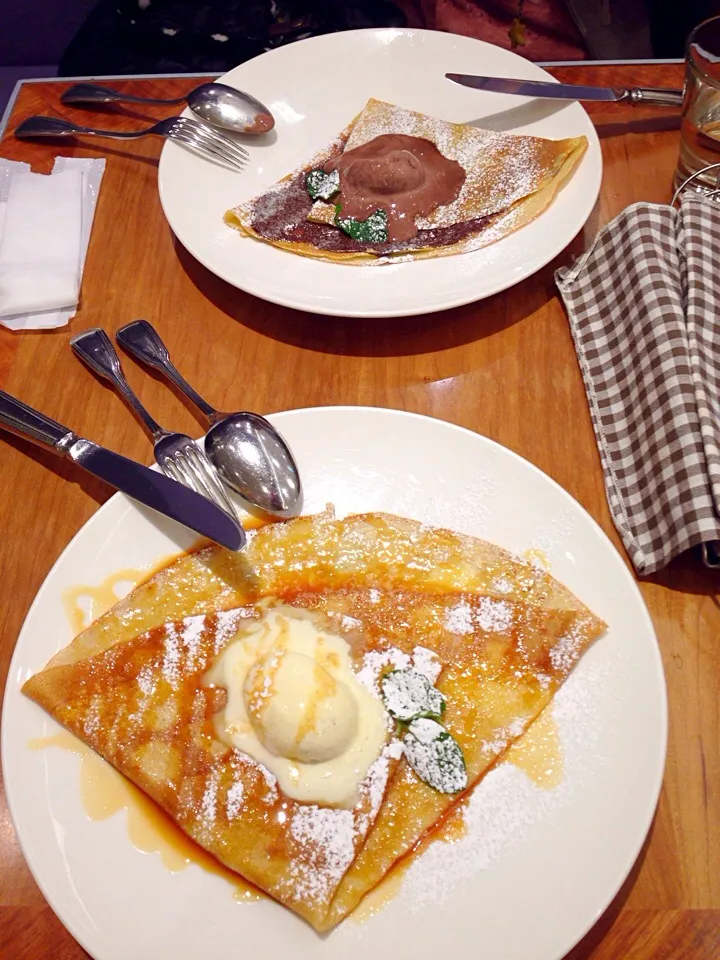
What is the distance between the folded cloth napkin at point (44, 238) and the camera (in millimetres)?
1578

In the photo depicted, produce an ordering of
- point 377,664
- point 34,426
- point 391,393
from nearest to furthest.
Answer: point 377,664 → point 34,426 → point 391,393

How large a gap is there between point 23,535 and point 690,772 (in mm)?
1157

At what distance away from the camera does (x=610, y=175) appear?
1.74 meters

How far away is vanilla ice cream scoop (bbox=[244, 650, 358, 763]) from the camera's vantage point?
0.99 m

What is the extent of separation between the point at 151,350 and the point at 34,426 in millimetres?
277

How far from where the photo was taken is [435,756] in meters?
1.01

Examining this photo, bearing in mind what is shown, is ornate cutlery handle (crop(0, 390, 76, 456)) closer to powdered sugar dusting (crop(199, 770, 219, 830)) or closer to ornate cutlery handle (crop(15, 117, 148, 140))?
powdered sugar dusting (crop(199, 770, 219, 830))

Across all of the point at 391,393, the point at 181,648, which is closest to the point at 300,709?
the point at 181,648

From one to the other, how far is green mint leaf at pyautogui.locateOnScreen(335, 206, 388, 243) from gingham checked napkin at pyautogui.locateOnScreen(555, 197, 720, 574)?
15.5 inches

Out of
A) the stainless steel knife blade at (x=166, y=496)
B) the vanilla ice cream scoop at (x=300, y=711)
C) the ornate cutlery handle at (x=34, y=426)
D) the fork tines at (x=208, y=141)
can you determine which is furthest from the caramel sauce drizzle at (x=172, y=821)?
the fork tines at (x=208, y=141)

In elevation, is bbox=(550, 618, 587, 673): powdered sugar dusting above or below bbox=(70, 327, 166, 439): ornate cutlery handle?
below

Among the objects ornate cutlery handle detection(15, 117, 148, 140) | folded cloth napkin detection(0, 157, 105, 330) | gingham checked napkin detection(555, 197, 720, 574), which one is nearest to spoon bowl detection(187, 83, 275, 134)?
ornate cutlery handle detection(15, 117, 148, 140)

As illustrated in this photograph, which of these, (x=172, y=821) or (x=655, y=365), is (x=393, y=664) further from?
(x=655, y=365)

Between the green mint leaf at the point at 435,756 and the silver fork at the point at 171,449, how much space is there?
0.45m
